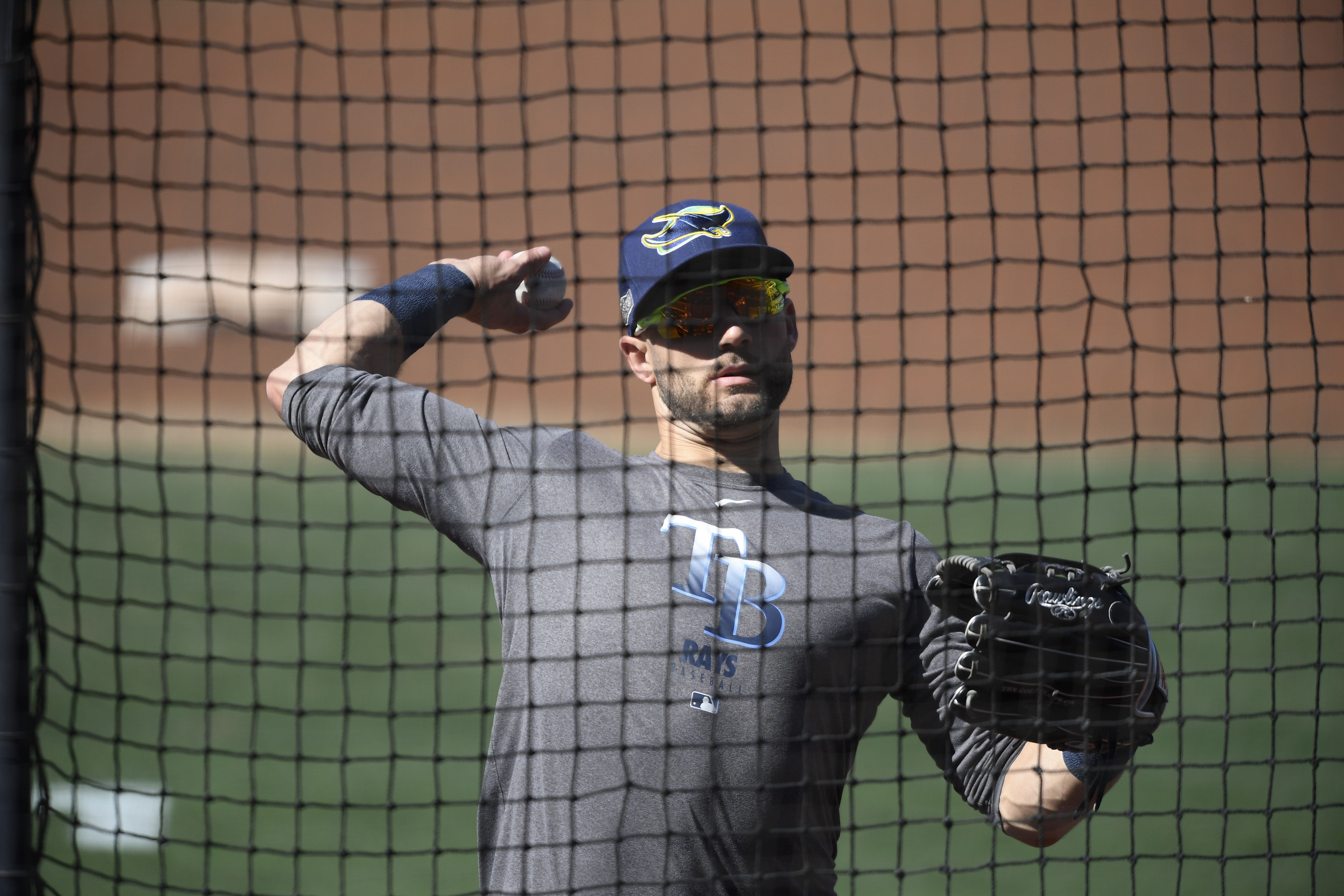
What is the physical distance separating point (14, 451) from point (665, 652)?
112 cm

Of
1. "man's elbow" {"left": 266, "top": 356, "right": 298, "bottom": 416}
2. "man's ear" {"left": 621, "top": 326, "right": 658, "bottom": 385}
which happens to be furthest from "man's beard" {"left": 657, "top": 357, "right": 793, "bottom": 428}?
"man's elbow" {"left": 266, "top": 356, "right": 298, "bottom": 416}

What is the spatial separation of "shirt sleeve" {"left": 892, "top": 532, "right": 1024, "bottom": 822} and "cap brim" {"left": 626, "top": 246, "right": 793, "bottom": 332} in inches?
24.2

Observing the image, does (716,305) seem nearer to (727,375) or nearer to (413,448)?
(727,375)

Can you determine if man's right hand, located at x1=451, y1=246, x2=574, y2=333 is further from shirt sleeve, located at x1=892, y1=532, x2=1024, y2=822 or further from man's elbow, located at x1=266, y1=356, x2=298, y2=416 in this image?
shirt sleeve, located at x1=892, y1=532, x2=1024, y2=822

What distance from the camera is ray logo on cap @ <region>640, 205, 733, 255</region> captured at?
2.23m

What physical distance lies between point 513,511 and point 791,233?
1303 cm

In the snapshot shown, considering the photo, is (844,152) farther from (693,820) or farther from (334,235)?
(693,820)

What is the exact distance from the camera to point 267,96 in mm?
2633

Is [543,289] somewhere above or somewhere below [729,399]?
above

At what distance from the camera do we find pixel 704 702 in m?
1.97

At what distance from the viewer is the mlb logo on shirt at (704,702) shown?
1966 mm

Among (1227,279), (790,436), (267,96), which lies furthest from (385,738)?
(1227,279)

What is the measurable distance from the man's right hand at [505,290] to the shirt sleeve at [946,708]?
91cm

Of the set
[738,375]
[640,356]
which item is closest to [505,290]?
[640,356]
